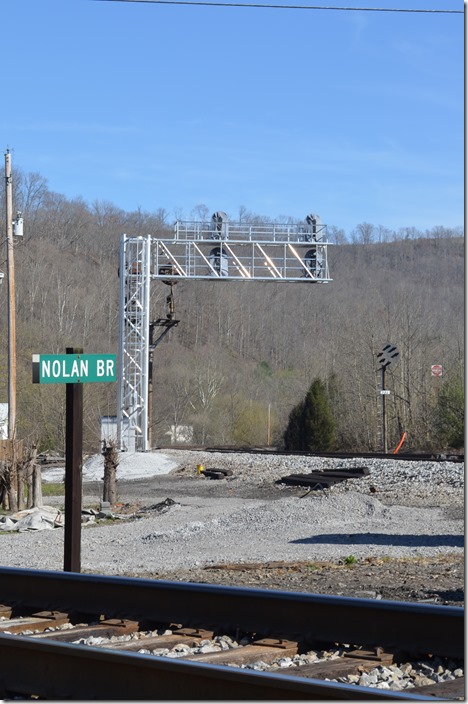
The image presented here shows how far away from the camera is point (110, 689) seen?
4.97 m

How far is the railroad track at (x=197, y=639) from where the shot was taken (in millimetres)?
4727

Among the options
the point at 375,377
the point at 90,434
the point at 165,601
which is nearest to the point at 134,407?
the point at 90,434

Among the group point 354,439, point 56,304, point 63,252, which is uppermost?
point 63,252

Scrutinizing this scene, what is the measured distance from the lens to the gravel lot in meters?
11.1

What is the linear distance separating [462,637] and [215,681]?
172 centimetres

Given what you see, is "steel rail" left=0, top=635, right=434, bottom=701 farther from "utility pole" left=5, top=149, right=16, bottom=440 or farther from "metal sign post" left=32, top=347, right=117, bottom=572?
"utility pole" left=5, top=149, right=16, bottom=440

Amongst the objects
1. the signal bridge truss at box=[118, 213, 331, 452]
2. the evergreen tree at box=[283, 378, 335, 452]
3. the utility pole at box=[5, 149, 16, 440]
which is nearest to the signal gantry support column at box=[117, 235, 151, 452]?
the signal bridge truss at box=[118, 213, 331, 452]

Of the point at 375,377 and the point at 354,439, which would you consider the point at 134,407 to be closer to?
the point at 354,439

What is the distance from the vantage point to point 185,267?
3744cm

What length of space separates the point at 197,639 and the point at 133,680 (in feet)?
4.59

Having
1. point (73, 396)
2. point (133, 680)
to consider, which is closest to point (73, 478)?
point (73, 396)

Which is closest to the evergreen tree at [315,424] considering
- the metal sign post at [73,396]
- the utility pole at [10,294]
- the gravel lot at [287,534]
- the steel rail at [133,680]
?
the gravel lot at [287,534]

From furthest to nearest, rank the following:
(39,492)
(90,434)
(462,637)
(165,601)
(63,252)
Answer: (63,252)
(90,434)
(39,492)
(165,601)
(462,637)

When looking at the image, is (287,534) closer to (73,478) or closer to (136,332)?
(73,478)
